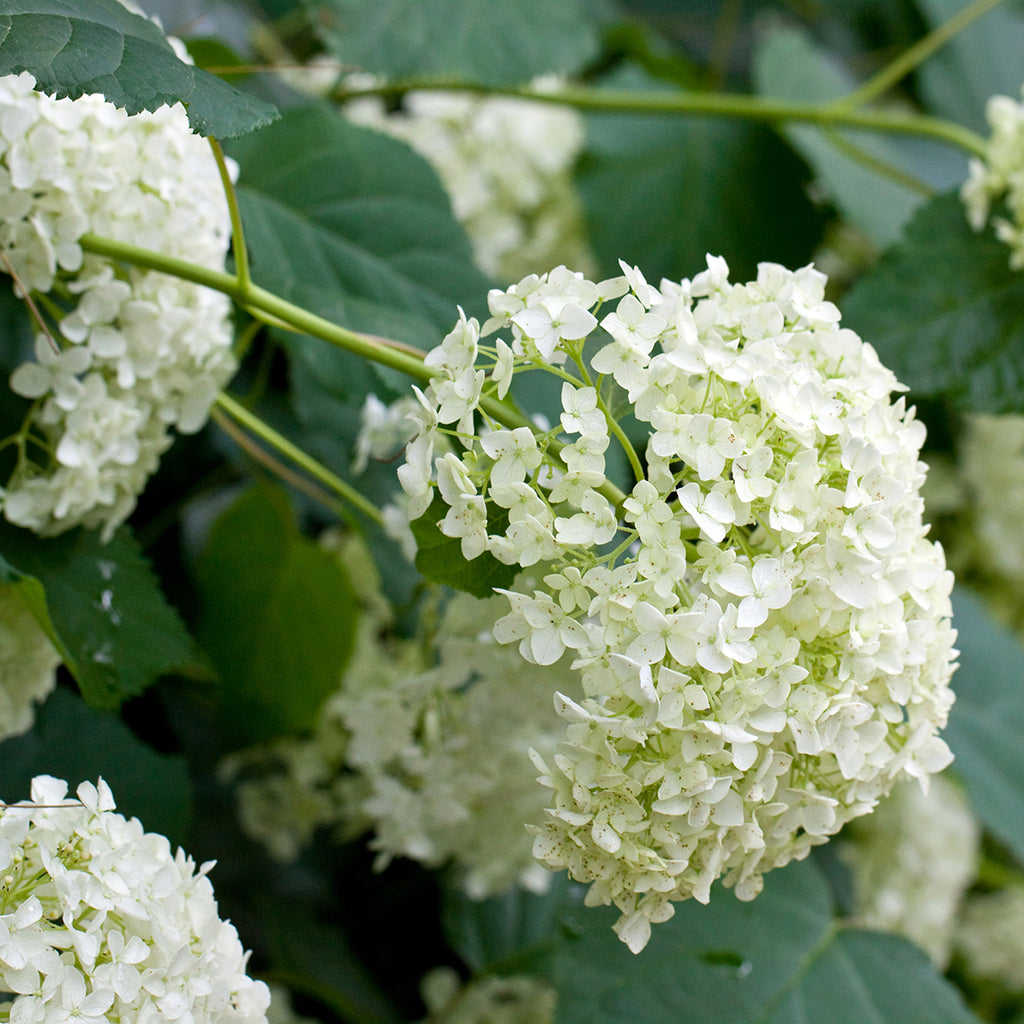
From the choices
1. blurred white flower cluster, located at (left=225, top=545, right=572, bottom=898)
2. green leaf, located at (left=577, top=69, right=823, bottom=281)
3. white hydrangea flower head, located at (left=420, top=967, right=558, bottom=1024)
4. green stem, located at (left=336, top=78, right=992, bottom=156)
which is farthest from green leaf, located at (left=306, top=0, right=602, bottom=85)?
white hydrangea flower head, located at (left=420, top=967, right=558, bottom=1024)

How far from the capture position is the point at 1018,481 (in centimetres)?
126

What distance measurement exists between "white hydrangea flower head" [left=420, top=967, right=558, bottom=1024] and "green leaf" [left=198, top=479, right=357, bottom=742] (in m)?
0.30

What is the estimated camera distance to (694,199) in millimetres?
1216

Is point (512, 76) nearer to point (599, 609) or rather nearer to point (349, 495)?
point (349, 495)

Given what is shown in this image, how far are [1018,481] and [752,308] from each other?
924mm

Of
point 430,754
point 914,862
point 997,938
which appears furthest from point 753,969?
point 997,938

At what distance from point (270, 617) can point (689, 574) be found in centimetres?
44

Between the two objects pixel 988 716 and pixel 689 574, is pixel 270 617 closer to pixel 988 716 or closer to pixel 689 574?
pixel 689 574

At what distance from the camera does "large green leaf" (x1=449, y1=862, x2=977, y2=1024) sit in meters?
0.67

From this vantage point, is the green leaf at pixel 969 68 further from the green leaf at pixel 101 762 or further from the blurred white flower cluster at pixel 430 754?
the green leaf at pixel 101 762

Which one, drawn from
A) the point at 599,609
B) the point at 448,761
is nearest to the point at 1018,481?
the point at 448,761

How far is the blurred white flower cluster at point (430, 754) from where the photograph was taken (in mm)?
617

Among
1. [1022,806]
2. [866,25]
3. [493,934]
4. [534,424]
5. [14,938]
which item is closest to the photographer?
[14,938]

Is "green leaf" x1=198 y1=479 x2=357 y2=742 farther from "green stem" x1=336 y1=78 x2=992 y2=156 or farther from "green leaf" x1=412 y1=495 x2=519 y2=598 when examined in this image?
"green stem" x1=336 y1=78 x2=992 y2=156
